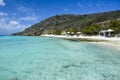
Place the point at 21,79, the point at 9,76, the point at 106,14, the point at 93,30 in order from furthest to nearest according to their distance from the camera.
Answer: the point at 106,14
the point at 93,30
the point at 9,76
the point at 21,79

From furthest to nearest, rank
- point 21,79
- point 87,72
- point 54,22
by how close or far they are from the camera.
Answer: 1. point 54,22
2. point 87,72
3. point 21,79

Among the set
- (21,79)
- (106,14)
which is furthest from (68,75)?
(106,14)

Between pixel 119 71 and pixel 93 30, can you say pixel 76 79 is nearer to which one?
pixel 119 71

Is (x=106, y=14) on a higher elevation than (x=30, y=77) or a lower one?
higher

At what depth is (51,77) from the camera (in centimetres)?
945

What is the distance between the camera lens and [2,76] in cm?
970

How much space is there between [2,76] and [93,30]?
56010 mm

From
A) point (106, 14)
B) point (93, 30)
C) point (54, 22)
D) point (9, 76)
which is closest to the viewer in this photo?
point (9, 76)

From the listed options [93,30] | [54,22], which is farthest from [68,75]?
[54,22]

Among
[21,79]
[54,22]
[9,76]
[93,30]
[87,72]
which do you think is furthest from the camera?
[54,22]

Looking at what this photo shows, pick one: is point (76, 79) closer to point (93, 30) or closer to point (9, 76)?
point (9, 76)

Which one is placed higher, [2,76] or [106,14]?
[106,14]

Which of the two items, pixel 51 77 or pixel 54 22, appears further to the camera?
pixel 54 22

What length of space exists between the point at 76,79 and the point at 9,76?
3460 millimetres
